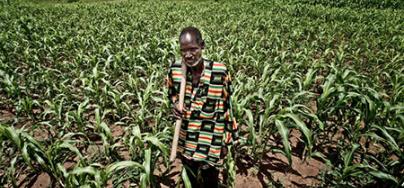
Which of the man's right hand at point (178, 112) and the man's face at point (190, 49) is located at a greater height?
the man's face at point (190, 49)

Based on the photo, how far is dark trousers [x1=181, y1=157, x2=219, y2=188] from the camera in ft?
7.13

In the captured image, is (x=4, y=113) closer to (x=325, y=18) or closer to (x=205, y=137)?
(x=205, y=137)

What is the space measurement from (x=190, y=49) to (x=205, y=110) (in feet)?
1.53

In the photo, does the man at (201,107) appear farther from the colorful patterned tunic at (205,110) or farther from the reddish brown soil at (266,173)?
the reddish brown soil at (266,173)

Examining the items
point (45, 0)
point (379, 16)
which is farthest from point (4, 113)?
point (45, 0)

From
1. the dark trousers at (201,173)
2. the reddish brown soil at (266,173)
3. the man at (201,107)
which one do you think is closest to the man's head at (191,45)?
the man at (201,107)

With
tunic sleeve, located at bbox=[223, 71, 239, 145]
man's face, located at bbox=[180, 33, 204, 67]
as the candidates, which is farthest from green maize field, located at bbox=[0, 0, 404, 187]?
man's face, located at bbox=[180, 33, 204, 67]

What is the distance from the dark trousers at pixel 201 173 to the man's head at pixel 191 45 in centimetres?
84

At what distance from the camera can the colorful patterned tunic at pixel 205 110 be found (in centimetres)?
190

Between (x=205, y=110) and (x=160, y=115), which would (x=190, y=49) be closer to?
(x=205, y=110)

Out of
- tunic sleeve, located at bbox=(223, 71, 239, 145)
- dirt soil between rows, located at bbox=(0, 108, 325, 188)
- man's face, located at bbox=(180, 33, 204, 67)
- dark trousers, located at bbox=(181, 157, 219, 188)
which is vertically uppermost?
man's face, located at bbox=(180, 33, 204, 67)

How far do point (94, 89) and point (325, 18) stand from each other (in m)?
10.2

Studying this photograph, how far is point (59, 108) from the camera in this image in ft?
10.6

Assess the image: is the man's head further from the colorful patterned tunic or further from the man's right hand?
the man's right hand
